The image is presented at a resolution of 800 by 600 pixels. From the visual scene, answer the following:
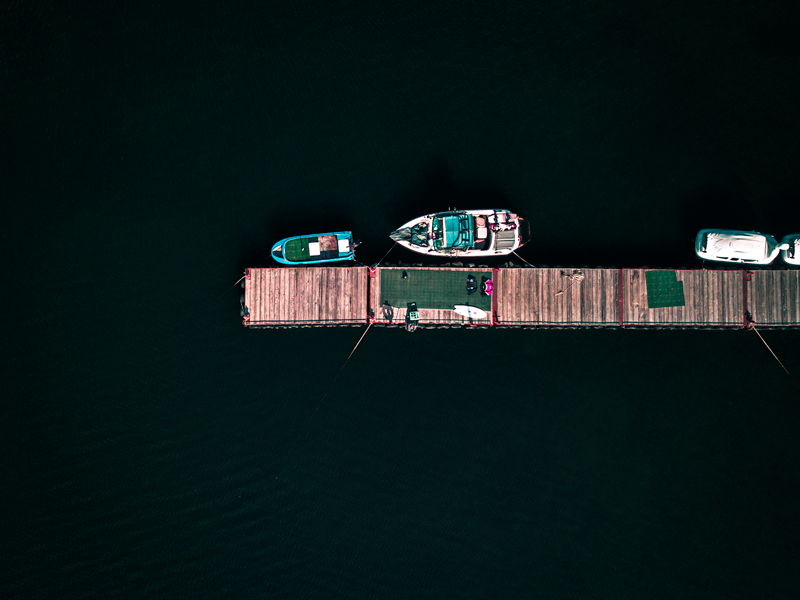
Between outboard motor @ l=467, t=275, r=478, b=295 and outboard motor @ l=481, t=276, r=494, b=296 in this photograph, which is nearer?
outboard motor @ l=467, t=275, r=478, b=295

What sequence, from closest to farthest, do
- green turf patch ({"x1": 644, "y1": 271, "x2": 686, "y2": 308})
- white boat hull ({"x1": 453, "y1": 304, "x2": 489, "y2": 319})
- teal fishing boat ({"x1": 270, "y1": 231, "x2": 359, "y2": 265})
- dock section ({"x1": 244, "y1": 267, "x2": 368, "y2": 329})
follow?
white boat hull ({"x1": 453, "y1": 304, "x2": 489, "y2": 319}) < green turf patch ({"x1": 644, "y1": 271, "x2": 686, "y2": 308}) < dock section ({"x1": 244, "y1": 267, "x2": 368, "y2": 329}) < teal fishing boat ({"x1": 270, "y1": 231, "x2": 359, "y2": 265})

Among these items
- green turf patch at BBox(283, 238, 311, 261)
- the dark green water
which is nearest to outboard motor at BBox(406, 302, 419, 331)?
→ the dark green water

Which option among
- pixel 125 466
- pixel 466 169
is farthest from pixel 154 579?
pixel 466 169

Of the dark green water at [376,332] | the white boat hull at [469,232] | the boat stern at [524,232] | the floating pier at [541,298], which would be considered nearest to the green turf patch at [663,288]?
the floating pier at [541,298]

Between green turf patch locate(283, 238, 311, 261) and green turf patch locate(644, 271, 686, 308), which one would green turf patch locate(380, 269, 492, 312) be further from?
green turf patch locate(644, 271, 686, 308)

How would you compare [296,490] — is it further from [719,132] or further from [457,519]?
[719,132]

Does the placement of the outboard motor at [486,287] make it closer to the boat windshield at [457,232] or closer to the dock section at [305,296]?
the boat windshield at [457,232]

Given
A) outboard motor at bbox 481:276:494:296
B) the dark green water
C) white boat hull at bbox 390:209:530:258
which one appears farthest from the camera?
the dark green water
